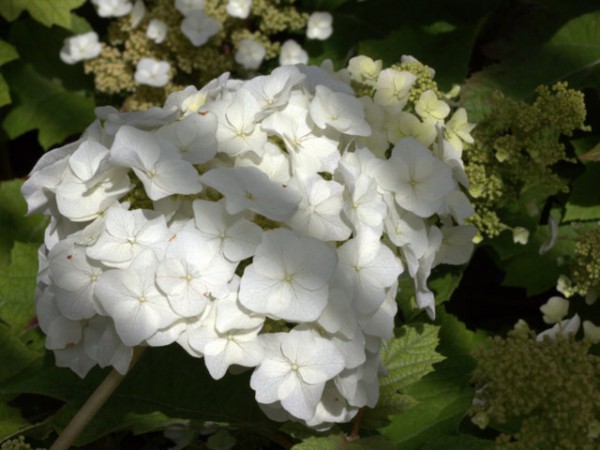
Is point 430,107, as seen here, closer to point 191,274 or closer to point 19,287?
point 191,274

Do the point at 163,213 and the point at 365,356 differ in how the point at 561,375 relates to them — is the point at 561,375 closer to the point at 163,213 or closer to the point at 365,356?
the point at 365,356

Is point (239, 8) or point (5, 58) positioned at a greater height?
point (239, 8)

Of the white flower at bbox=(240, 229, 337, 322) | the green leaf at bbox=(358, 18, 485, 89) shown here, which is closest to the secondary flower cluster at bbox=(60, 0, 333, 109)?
the green leaf at bbox=(358, 18, 485, 89)

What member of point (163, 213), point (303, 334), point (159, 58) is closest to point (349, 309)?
point (303, 334)

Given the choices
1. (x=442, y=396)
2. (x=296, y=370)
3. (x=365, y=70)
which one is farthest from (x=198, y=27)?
(x=296, y=370)

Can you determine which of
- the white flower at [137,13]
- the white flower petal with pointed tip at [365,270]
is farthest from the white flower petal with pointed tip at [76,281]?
the white flower at [137,13]

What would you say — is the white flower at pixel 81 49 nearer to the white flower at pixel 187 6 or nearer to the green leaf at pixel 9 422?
the white flower at pixel 187 6
